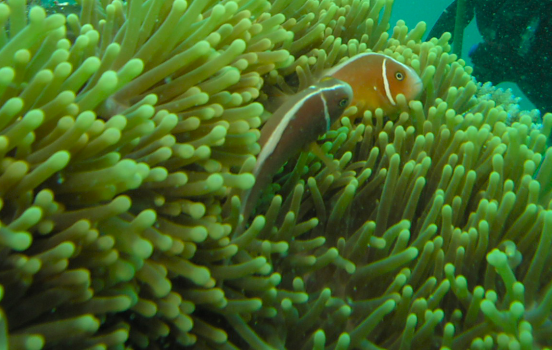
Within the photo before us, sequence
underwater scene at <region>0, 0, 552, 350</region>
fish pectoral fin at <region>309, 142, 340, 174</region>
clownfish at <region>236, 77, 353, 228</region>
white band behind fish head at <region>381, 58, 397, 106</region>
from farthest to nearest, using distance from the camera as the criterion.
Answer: white band behind fish head at <region>381, 58, 397, 106</region>, fish pectoral fin at <region>309, 142, 340, 174</region>, clownfish at <region>236, 77, 353, 228</region>, underwater scene at <region>0, 0, 552, 350</region>

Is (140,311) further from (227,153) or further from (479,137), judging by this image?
(479,137)

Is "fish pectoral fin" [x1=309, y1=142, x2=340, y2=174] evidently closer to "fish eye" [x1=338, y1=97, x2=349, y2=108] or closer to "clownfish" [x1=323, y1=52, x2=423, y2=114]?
"fish eye" [x1=338, y1=97, x2=349, y2=108]

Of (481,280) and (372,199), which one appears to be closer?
(481,280)

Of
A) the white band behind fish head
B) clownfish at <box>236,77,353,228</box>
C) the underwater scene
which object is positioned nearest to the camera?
the underwater scene

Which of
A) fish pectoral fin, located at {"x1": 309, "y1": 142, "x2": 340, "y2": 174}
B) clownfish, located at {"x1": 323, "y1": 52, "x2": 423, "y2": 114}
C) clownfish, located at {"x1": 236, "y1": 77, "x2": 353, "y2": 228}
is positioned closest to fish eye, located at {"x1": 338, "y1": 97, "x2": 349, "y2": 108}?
clownfish, located at {"x1": 236, "y1": 77, "x2": 353, "y2": 228}

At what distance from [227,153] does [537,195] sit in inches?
51.0

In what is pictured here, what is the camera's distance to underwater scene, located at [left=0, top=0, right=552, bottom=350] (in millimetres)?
1059

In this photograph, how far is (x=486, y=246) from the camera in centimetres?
160

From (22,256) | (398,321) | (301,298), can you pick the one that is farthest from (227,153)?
(398,321)

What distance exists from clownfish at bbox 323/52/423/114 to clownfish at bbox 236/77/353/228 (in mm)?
335

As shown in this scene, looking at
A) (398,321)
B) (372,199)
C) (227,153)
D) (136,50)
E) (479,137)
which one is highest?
(136,50)

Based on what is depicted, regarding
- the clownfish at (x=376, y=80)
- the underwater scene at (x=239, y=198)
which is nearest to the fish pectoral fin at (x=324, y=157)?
the underwater scene at (x=239, y=198)

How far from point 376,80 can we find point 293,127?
30.1 inches

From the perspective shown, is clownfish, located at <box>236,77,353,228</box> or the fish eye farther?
the fish eye
